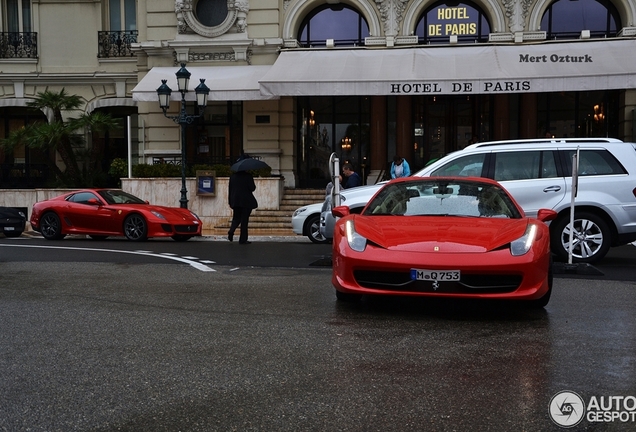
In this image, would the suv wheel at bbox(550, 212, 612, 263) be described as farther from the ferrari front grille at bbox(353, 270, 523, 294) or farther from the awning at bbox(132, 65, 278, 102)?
the awning at bbox(132, 65, 278, 102)

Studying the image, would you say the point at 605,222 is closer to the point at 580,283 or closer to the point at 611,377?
the point at 580,283

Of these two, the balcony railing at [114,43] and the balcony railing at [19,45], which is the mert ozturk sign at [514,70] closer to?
the balcony railing at [114,43]

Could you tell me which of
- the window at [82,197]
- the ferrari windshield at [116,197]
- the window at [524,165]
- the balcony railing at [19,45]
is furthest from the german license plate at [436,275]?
the balcony railing at [19,45]

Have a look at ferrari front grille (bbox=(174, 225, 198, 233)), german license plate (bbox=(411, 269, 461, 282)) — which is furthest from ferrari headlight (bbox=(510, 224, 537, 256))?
ferrari front grille (bbox=(174, 225, 198, 233))

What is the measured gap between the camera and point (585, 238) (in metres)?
11.6

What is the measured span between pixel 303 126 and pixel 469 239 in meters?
19.3

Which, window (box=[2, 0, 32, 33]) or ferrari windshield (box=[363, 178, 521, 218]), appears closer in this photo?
ferrari windshield (box=[363, 178, 521, 218])

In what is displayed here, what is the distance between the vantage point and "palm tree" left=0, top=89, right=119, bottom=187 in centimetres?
2447

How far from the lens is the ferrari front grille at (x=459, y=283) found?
6.39 meters

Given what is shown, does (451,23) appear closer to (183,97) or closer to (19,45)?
(183,97)

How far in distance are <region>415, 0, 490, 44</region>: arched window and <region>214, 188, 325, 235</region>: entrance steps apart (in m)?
6.05

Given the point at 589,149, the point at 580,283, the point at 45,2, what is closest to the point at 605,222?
the point at 589,149

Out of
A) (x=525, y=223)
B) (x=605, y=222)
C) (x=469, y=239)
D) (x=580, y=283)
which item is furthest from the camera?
(x=605, y=222)

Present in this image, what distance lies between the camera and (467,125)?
2502 centimetres
